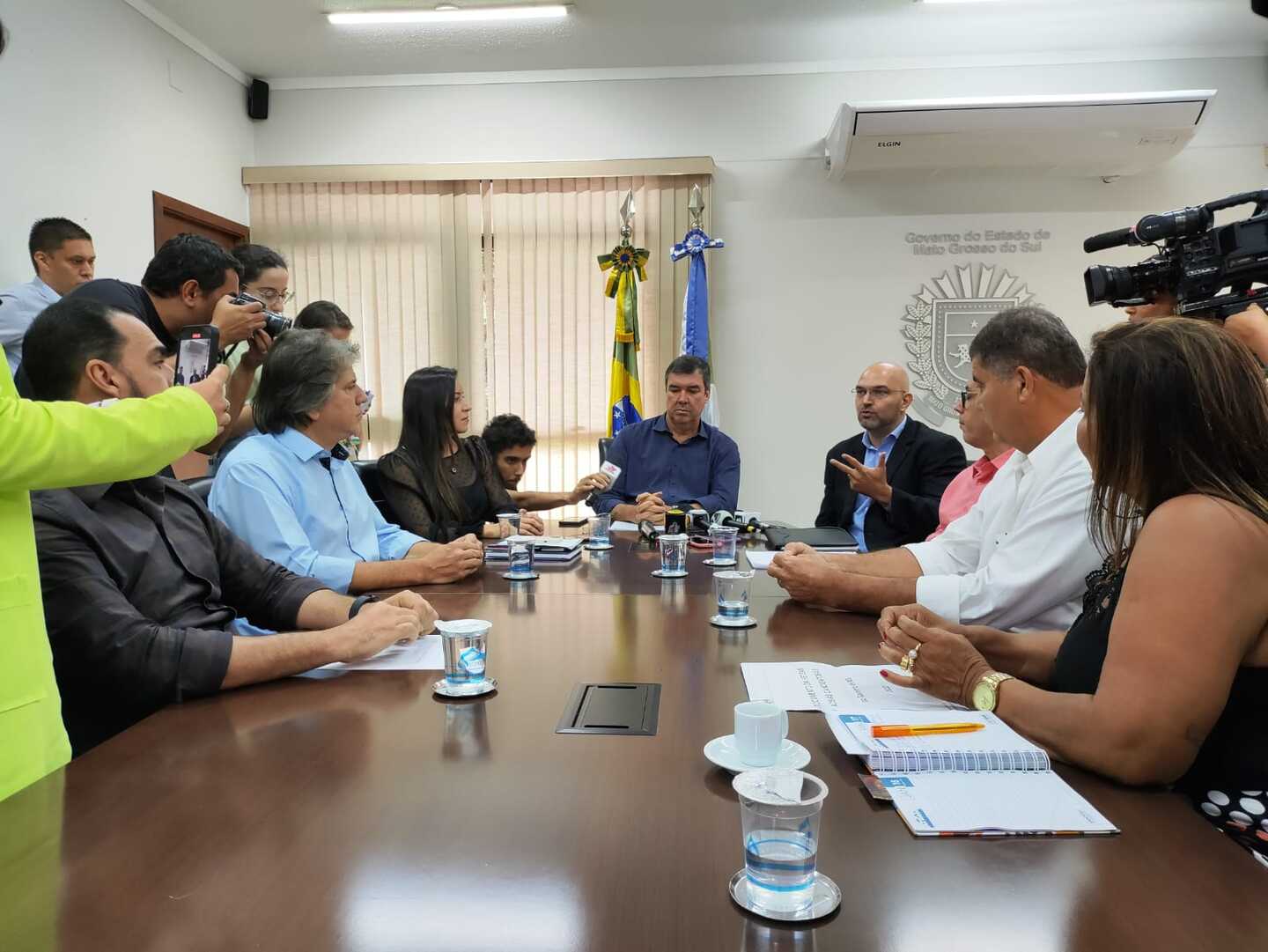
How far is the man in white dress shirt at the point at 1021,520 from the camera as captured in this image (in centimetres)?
177

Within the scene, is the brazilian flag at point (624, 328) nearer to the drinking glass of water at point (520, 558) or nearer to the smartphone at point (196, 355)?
the drinking glass of water at point (520, 558)

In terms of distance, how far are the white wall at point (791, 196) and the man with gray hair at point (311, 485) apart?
129 inches

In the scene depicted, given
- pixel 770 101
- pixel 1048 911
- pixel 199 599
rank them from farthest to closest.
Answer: pixel 770 101, pixel 199 599, pixel 1048 911

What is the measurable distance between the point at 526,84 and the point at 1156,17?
11.7ft

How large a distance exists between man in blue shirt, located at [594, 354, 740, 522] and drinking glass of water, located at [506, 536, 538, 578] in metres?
1.52

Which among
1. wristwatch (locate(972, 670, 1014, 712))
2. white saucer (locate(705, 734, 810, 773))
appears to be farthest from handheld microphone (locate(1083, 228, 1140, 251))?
white saucer (locate(705, 734, 810, 773))

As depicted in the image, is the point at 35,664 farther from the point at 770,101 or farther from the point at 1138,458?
the point at 770,101

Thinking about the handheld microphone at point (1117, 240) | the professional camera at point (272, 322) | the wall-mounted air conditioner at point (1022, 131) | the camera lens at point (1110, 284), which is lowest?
the professional camera at point (272, 322)

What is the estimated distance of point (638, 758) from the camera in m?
1.15

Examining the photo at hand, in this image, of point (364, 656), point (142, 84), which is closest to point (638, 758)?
point (364, 656)

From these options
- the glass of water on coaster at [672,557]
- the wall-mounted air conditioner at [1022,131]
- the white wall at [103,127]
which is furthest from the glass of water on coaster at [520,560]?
the wall-mounted air conditioner at [1022,131]

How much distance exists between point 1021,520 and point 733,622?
660 mm

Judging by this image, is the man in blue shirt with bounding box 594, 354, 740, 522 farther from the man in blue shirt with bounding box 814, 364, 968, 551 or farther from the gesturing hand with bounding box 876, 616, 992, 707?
the gesturing hand with bounding box 876, 616, 992, 707

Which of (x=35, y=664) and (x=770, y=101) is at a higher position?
(x=770, y=101)
